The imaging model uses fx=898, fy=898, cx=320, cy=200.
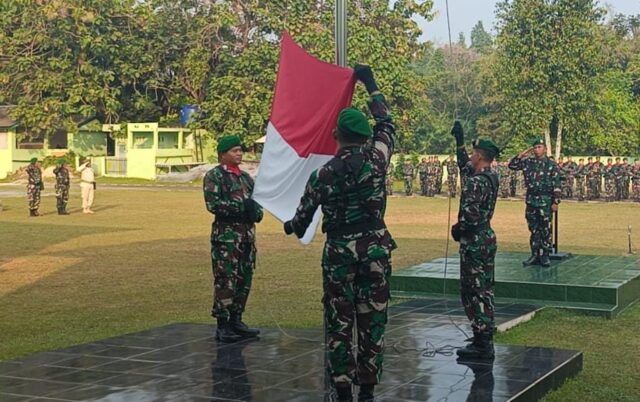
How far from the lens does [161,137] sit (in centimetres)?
4591

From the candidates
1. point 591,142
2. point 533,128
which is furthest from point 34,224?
point 591,142

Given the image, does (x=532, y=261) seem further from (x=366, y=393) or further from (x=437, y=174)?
(x=437, y=174)

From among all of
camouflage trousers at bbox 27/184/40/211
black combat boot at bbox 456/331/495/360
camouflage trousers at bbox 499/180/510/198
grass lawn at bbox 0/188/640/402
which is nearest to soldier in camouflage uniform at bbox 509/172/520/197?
camouflage trousers at bbox 499/180/510/198

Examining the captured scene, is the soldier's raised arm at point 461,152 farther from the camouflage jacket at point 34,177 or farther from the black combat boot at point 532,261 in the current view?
the camouflage jacket at point 34,177

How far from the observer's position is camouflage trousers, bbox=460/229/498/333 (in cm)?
675

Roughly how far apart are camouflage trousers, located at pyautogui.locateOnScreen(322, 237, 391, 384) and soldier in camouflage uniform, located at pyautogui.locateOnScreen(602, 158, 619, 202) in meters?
29.2

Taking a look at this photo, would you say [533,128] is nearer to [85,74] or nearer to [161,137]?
[161,137]

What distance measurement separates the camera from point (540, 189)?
1211cm

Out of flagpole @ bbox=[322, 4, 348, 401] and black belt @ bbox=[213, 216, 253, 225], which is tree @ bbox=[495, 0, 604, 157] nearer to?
black belt @ bbox=[213, 216, 253, 225]

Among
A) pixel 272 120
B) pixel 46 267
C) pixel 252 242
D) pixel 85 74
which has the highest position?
pixel 85 74

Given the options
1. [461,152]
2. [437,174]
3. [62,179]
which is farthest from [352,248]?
[437,174]

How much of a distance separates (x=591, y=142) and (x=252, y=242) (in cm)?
3755

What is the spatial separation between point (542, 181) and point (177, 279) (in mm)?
5080

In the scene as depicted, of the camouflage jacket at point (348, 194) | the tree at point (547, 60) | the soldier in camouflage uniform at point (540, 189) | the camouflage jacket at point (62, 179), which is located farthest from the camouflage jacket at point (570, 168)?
the camouflage jacket at point (348, 194)
